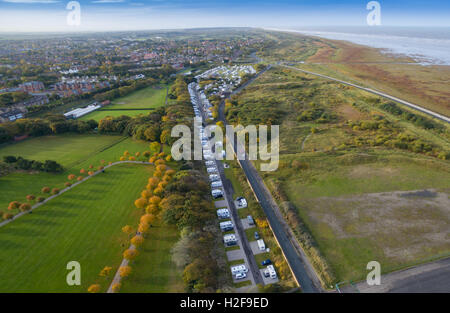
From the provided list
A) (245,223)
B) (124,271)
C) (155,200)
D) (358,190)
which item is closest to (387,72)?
(358,190)

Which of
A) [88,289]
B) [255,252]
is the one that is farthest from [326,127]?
[88,289]

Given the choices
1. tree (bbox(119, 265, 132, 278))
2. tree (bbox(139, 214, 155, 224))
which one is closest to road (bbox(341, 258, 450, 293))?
tree (bbox(119, 265, 132, 278))

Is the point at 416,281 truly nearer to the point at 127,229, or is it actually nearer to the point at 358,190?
the point at 358,190

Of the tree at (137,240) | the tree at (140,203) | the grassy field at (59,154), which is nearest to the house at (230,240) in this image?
the tree at (137,240)

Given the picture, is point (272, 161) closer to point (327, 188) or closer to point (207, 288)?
point (327, 188)

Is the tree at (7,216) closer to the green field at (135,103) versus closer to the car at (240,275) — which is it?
the car at (240,275)

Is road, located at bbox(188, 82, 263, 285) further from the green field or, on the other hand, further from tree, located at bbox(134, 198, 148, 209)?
the green field
